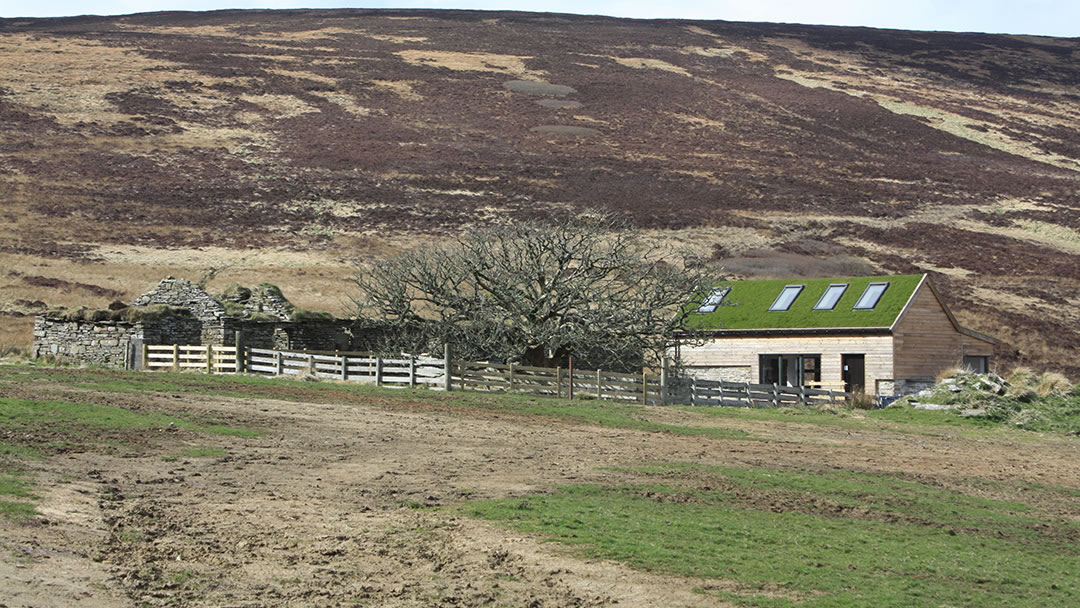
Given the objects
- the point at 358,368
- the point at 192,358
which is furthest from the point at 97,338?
the point at 358,368

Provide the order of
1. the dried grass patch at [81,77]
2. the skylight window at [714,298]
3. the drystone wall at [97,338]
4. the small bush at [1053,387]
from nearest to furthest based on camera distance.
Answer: the small bush at [1053,387] → the drystone wall at [97,338] → the skylight window at [714,298] → the dried grass patch at [81,77]

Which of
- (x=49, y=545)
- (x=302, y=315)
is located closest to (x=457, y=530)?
(x=49, y=545)

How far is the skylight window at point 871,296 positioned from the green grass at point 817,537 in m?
27.3

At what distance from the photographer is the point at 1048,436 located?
110ft

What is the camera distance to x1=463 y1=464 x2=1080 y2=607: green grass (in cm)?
1338

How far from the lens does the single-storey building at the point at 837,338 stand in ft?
152

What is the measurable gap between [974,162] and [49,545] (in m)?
109

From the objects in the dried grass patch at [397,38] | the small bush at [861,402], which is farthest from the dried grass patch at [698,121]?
the small bush at [861,402]

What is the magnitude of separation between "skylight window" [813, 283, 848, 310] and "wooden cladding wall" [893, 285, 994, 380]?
3133 mm

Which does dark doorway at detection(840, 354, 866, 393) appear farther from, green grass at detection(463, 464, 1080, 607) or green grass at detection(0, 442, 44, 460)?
green grass at detection(0, 442, 44, 460)

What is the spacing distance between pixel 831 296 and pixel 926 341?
400 centimetres

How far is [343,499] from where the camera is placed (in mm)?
17188

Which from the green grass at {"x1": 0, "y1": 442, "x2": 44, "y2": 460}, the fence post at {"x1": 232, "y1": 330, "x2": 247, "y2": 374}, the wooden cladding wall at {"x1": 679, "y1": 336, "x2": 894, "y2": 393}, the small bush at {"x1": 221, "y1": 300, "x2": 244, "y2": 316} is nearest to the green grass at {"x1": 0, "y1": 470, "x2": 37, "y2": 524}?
the green grass at {"x1": 0, "y1": 442, "x2": 44, "y2": 460}

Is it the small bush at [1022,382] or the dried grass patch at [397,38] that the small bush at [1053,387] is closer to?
the small bush at [1022,382]
